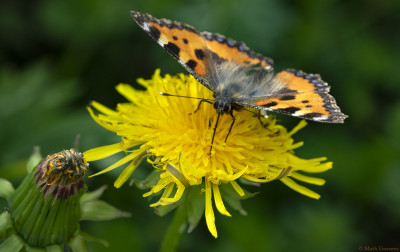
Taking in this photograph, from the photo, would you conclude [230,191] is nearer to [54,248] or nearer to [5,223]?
[54,248]

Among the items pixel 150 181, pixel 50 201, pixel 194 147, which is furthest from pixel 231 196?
pixel 50 201

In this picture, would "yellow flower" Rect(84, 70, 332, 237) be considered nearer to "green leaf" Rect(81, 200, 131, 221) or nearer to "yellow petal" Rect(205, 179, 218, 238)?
"yellow petal" Rect(205, 179, 218, 238)

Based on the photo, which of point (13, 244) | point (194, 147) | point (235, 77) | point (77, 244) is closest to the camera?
point (13, 244)

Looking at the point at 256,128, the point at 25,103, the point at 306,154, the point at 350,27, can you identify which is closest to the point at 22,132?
the point at 25,103

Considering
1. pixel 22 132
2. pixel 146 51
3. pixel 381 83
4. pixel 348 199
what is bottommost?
pixel 22 132

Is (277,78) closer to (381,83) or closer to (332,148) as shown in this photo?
(332,148)

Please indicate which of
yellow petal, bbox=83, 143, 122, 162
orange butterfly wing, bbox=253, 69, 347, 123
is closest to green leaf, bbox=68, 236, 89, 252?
yellow petal, bbox=83, 143, 122, 162

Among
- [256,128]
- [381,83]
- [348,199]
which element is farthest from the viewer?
[381,83]
